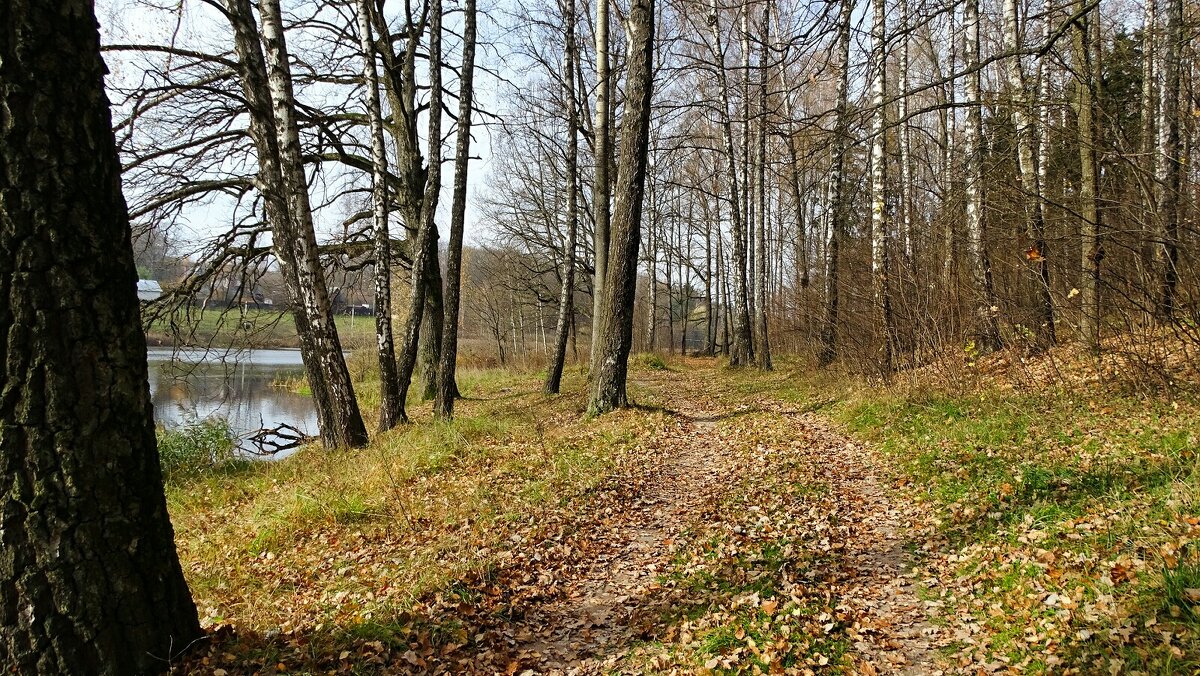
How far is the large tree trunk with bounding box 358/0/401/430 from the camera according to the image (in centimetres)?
1009

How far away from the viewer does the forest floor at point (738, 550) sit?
10.1ft

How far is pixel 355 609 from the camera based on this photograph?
350cm

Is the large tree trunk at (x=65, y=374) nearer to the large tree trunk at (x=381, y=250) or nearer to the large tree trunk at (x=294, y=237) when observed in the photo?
the large tree trunk at (x=294, y=237)

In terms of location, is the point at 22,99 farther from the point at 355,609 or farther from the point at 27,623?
the point at 355,609

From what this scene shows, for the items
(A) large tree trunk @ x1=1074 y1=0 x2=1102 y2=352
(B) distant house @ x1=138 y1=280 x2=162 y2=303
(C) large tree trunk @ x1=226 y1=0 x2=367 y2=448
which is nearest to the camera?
(A) large tree trunk @ x1=1074 y1=0 x2=1102 y2=352

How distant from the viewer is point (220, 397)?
16391mm

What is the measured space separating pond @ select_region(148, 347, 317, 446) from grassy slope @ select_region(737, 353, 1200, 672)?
9425mm

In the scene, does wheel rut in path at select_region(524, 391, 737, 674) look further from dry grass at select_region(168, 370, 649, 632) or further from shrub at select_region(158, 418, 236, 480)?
shrub at select_region(158, 418, 236, 480)

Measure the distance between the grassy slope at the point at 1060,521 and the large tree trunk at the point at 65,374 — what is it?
4.05 meters

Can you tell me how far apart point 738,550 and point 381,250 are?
8.76 meters

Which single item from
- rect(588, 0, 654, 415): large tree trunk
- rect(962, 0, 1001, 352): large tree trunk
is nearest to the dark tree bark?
rect(588, 0, 654, 415): large tree trunk

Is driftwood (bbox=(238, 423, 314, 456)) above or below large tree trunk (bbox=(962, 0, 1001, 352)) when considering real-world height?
below

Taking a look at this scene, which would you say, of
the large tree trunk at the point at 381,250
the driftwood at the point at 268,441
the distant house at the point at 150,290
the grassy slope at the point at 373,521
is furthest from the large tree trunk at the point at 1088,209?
the distant house at the point at 150,290

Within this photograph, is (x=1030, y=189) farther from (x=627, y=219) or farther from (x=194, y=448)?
(x=194, y=448)
